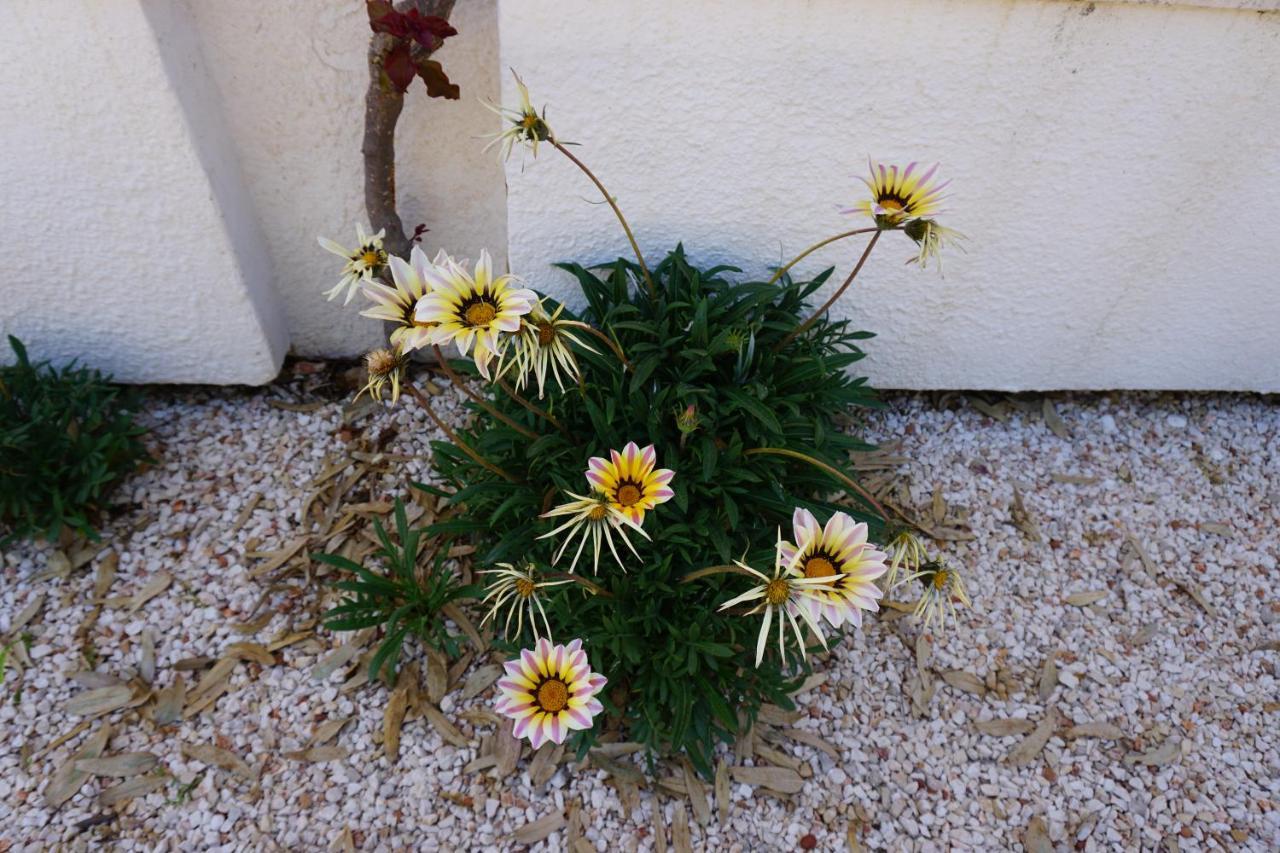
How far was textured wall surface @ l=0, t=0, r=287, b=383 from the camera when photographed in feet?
5.96

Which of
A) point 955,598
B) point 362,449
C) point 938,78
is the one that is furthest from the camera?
point 362,449

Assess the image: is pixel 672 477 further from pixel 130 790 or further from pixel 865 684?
pixel 130 790

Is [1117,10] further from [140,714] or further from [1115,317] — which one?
[140,714]

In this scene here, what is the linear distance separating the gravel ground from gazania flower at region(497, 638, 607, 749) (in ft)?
1.70

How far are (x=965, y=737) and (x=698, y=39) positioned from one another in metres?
1.68

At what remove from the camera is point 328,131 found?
2205 mm

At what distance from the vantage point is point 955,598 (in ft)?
7.43

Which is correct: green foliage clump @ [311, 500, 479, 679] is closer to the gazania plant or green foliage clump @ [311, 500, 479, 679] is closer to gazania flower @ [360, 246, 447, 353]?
the gazania plant

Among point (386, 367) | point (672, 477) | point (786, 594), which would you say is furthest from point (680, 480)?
point (386, 367)

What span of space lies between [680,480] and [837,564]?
53 centimetres

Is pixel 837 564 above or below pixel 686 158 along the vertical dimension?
below

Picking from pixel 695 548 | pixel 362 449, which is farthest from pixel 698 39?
pixel 362 449

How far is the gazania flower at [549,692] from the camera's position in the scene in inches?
55.1

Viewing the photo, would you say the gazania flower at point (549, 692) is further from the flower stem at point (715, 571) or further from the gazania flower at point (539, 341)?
the gazania flower at point (539, 341)
